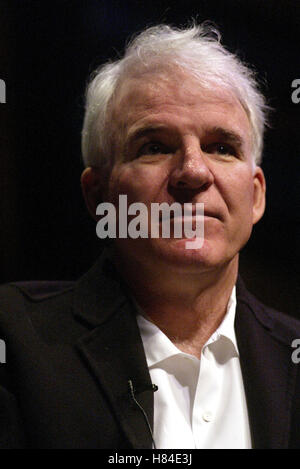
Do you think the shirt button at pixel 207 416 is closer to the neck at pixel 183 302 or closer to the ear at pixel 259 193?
the neck at pixel 183 302

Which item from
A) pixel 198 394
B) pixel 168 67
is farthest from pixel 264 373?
pixel 168 67

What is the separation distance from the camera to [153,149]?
3.82 ft

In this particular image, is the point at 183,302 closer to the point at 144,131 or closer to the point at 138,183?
the point at 138,183

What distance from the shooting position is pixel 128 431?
973mm

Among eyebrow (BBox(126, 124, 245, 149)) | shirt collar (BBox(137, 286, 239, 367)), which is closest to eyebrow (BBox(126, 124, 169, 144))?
eyebrow (BBox(126, 124, 245, 149))

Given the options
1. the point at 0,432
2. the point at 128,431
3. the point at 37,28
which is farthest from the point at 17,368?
the point at 37,28

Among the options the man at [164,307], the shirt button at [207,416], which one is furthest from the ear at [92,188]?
the shirt button at [207,416]

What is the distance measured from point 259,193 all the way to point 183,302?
13.8 inches

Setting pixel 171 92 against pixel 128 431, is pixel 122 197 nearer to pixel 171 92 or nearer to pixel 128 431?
pixel 171 92

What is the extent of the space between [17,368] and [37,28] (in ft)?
2.62

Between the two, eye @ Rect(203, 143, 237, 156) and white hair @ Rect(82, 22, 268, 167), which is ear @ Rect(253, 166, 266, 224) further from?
eye @ Rect(203, 143, 237, 156)

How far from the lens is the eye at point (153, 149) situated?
1.15 meters

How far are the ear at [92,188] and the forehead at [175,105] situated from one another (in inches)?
6.0

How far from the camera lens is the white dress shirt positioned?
104 centimetres
